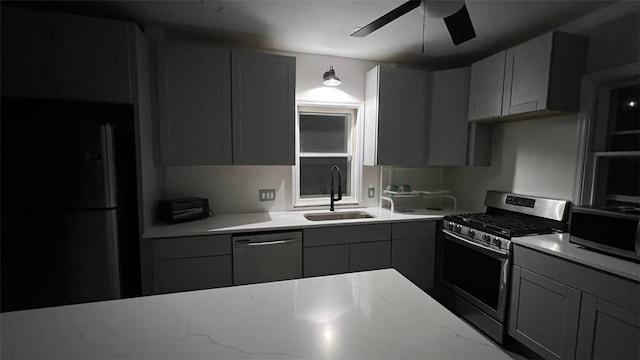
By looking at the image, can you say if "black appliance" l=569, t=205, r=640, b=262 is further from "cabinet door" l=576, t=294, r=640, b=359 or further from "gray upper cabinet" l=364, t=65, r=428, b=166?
"gray upper cabinet" l=364, t=65, r=428, b=166

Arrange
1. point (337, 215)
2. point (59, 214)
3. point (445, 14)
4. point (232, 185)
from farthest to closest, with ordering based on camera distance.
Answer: point (337, 215) < point (232, 185) < point (59, 214) < point (445, 14)

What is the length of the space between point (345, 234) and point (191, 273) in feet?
4.05

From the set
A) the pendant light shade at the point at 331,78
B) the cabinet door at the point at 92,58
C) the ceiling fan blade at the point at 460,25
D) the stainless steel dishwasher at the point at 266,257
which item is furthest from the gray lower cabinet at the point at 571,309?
the cabinet door at the point at 92,58

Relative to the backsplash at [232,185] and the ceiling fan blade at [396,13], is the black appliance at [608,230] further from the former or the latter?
the backsplash at [232,185]

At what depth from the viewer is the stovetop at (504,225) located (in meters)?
2.01

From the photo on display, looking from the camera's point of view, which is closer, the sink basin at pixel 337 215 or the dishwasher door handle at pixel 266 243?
the dishwasher door handle at pixel 266 243

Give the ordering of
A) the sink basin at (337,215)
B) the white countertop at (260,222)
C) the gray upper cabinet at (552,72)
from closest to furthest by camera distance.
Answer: the gray upper cabinet at (552,72)
the white countertop at (260,222)
the sink basin at (337,215)

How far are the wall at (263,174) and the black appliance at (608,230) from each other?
2.02m

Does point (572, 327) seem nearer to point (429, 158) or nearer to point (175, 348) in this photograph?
point (429, 158)

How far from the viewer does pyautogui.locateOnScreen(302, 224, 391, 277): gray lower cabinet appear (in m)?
2.35

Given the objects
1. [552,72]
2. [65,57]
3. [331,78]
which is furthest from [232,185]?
[552,72]

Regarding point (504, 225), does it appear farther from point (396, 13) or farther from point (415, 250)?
point (396, 13)

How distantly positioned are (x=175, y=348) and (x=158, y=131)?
191 centimetres

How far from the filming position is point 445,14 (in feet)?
4.04
